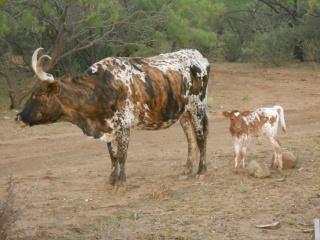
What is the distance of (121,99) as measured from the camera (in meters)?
11.0

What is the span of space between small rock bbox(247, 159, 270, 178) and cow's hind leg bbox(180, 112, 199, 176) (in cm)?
97

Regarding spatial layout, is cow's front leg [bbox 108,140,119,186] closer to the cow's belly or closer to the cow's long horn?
the cow's belly

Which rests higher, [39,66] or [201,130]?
[39,66]

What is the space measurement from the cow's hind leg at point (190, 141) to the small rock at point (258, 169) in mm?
969

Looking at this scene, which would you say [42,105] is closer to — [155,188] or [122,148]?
[122,148]

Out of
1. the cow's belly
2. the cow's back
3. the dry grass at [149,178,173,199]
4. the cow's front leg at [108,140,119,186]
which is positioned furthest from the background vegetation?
the dry grass at [149,178,173,199]

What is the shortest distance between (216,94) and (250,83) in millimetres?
2355

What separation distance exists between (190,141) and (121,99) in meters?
1.76

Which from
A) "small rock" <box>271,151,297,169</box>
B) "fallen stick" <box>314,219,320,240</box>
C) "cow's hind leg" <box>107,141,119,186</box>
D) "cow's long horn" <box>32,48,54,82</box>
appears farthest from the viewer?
"small rock" <box>271,151,297,169</box>

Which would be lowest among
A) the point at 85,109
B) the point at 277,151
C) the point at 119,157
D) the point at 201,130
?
the point at 277,151

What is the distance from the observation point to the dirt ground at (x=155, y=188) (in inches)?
361

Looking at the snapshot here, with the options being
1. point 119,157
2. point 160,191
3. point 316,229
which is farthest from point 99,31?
point 316,229

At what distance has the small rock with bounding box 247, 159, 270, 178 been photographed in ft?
38.2

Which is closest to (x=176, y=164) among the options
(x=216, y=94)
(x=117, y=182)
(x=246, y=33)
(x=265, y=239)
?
(x=117, y=182)
